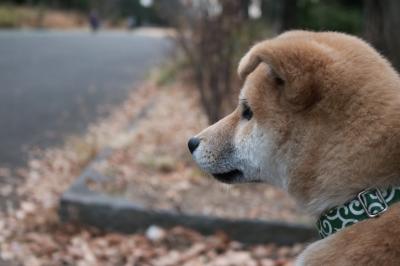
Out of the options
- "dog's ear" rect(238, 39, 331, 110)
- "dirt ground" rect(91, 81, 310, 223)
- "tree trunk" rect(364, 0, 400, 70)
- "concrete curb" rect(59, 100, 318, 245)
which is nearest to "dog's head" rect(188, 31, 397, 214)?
"dog's ear" rect(238, 39, 331, 110)

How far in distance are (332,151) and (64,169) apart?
5.01 meters

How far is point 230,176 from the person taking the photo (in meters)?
2.76

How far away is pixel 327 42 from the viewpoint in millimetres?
2365

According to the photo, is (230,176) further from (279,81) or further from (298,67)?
(298,67)

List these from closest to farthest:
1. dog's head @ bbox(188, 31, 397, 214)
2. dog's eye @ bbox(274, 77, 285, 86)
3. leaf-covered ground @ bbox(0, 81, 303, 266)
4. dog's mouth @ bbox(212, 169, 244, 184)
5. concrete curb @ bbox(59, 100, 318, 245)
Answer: dog's head @ bbox(188, 31, 397, 214), dog's eye @ bbox(274, 77, 285, 86), dog's mouth @ bbox(212, 169, 244, 184), leaf-covered ground @ bbox(0, 81, 303, 266), concrete curb @ bbox(59, 100, 318, 245)

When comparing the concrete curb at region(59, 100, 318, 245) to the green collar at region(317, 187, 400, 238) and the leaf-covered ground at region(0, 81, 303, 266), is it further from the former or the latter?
the green collar at region(317, 187, 400, 238)

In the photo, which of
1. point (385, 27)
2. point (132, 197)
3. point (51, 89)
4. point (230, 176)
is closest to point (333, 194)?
point (230, 176)

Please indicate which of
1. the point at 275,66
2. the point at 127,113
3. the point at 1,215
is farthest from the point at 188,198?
the point at 127,113

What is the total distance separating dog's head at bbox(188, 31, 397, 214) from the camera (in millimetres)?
2199

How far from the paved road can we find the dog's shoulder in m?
5.28

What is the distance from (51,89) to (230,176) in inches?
399

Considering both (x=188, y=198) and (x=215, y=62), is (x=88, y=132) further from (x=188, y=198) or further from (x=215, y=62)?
(x=188, y=198)

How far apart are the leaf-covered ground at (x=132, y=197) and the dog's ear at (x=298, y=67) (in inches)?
96.4

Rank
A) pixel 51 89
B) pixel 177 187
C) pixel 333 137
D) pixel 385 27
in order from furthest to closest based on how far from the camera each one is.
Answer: pixel 51 89 → pixel 177 187 → pixel 385 27 → pixel 333 137
